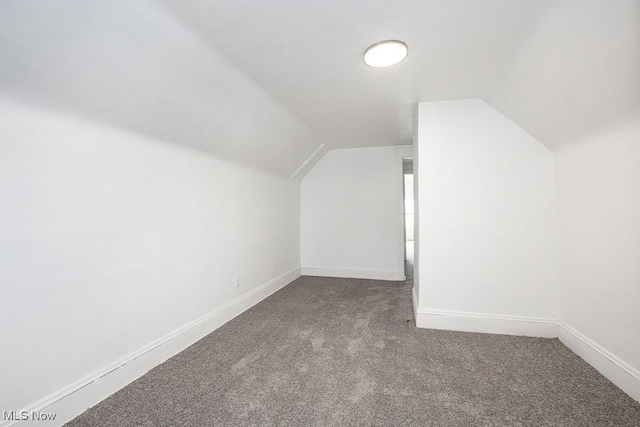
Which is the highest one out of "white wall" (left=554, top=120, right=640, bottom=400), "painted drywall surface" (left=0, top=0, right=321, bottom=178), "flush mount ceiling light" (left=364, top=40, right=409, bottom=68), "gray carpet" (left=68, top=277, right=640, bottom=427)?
"flush mount ceiling light" (left=364, top=40, right=409, bottom=68)

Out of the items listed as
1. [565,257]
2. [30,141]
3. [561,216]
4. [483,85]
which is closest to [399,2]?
[483,85]

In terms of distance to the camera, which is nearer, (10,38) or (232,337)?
(10,38)

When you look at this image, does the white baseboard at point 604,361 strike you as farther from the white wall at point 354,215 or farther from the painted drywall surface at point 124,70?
the painted drywall surface at point 124,70

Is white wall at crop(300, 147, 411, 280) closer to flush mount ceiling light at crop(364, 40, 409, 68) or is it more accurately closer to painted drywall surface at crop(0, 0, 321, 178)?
painted drywall surface at crop(0, 0, 321, 178)

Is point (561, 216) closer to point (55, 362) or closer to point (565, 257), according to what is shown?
point (565, 257)

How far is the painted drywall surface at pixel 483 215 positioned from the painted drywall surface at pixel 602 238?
0.15m

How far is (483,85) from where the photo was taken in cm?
224

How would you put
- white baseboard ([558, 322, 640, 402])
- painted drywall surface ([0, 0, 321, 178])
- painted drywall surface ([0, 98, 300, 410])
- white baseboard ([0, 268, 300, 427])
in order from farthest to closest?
1. white baseboard ([558, 322, 640, 402])
2. white baseboard ([0, 268, 300, 427])
3. painted drywall surface ([0, 98, 300, 410])
4. painted drywall surface ([0, 0, 321, 178])

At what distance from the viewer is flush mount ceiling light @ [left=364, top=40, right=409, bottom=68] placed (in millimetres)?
1687

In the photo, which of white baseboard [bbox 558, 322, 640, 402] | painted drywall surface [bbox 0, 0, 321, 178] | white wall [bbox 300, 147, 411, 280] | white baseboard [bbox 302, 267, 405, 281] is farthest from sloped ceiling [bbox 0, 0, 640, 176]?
white baseboard [bbox 302, 267, 405, 281]

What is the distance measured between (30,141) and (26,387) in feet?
3.73

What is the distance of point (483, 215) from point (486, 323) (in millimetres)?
950

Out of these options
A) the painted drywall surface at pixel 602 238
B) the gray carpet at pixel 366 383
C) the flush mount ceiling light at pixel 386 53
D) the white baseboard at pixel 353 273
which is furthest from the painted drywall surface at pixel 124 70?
the white baseboard at pixel 353 273

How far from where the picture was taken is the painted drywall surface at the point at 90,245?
128 centimetres
